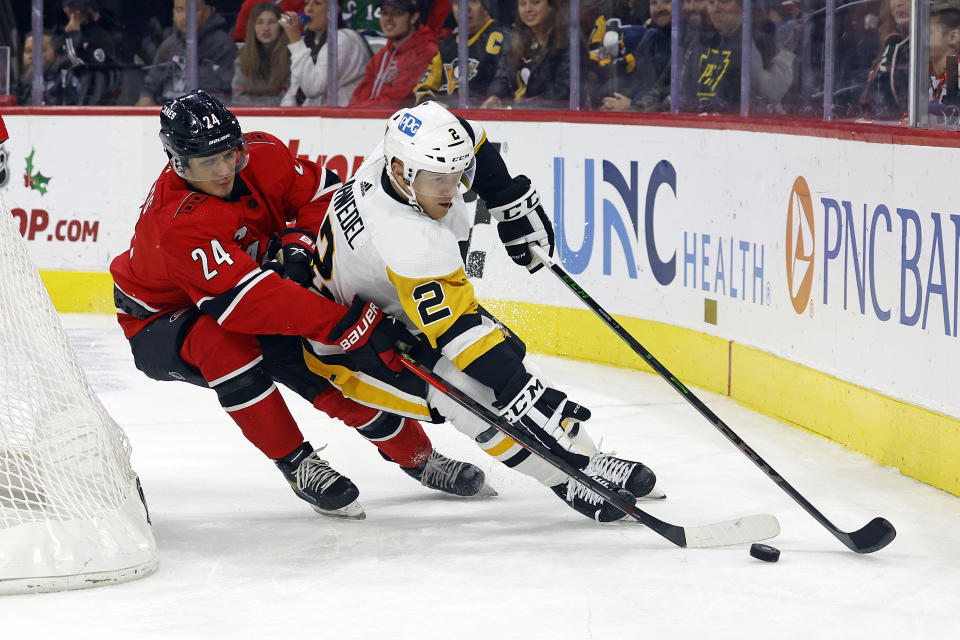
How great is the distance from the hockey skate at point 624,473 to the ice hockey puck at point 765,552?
453mm

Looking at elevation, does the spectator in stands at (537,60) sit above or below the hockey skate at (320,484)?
above

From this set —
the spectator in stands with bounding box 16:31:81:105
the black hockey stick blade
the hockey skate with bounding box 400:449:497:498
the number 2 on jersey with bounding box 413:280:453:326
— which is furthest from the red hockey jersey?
the spectator in stands with bounding box 16:31:81:105

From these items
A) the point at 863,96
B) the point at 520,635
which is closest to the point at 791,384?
the point at 863,96

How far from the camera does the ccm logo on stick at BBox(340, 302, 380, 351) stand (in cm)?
303

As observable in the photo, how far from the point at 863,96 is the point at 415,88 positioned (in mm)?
2587

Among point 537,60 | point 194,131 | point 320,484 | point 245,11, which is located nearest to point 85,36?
point 245,11

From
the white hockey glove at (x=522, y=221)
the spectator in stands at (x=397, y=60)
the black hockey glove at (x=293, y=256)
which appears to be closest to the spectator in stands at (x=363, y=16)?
the spectator in stands at (x=397, y=60)

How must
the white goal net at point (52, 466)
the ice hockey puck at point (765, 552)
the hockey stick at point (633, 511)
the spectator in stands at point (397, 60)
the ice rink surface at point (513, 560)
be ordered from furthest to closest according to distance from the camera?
the spectator in stands at point (397, 60) < the hockey stick at point (633, 511) < the ice hockey puck at point (765, 552) < the white goal net at point (52, 466) < the ice rink surface at point (513, 560)

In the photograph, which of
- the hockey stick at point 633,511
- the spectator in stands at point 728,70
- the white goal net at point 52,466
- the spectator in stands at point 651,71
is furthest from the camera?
the spectator in stands at point 651,71

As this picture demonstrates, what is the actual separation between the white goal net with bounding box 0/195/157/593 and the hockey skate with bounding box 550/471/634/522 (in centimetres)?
96

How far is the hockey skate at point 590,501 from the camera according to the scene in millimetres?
3207

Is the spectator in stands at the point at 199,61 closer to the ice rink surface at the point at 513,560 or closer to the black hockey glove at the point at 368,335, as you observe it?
the ice rink surface at the point at 513,560

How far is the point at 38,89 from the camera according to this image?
655cm

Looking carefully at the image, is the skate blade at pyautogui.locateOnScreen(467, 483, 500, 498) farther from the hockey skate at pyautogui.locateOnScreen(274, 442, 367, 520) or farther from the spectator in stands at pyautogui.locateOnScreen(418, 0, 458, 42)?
the spectator in stands at pyautogui.locateOnScreen(418, 0, 458, 42)
